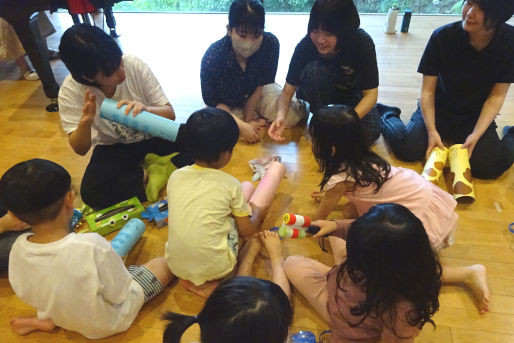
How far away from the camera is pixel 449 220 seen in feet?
3.67

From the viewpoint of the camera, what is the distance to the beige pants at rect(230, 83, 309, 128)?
71.2 inches

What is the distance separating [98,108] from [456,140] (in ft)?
4.94

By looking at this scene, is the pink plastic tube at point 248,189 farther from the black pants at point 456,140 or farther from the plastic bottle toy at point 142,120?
the black pants at point 456,140

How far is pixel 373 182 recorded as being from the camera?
3.57 ft

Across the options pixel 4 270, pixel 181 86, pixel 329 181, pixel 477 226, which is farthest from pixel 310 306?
pixel 181 86

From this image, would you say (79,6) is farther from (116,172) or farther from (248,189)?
(248,189)

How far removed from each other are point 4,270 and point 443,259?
1.49m

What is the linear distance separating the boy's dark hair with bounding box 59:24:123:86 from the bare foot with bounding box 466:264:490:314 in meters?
1.31

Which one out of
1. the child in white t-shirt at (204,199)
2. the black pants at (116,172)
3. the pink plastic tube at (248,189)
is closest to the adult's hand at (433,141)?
the pink plastic tube at (248,189)

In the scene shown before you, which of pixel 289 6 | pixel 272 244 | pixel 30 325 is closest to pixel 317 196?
pixel 272 244

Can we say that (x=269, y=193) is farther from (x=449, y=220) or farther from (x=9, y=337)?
(x=9, y=337)

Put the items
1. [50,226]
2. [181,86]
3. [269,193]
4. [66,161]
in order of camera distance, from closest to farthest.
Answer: [50,226]
[269,193]
[66,161]
[181,86]

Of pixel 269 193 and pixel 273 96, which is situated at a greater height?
pixel 273 96

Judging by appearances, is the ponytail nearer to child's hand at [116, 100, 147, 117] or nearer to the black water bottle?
child's hand at [116, 100, 147, 117]
